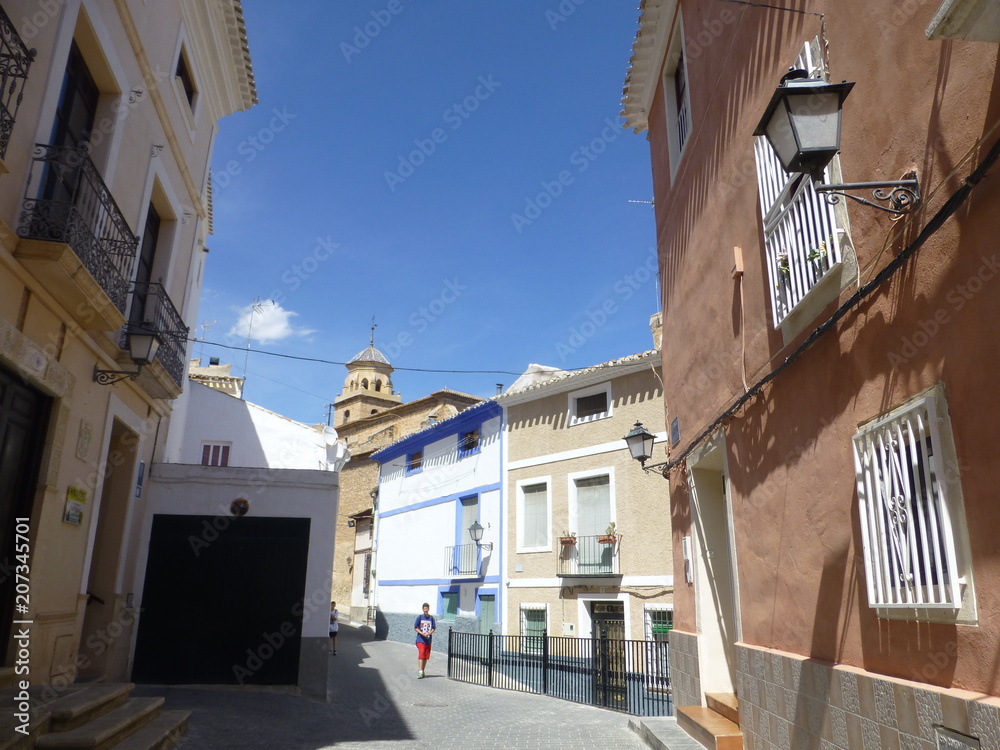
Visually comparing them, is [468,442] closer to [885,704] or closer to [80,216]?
[80,216]

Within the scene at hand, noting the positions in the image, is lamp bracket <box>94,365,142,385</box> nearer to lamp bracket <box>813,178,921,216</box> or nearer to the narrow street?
the narrow street

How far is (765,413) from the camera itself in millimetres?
5262

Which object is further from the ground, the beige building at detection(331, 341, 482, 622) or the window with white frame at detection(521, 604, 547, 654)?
the beige building at detection(331, 341, 482, 622)

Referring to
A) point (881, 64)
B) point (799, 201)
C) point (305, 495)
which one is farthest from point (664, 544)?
point (881, 64)

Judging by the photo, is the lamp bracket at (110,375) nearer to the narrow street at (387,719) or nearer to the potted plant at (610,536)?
the narrow street at (387,719)

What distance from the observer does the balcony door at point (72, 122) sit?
6105 mm

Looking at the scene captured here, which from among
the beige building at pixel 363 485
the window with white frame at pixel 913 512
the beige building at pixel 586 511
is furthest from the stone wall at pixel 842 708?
the beige building at pixel 363 485

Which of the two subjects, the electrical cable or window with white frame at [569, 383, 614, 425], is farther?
window with white frame at [569, 383, 614, 425]

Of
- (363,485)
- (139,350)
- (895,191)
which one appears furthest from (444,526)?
(895,191)

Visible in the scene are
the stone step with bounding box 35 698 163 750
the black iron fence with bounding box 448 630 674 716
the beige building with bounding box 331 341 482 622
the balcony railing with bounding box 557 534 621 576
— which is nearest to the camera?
the stone step with bounding box 35 698 163 750

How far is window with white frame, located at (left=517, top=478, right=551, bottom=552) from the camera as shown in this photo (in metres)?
18.1

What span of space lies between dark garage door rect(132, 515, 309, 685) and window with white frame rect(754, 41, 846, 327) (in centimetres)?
727

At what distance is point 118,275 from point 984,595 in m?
7.13

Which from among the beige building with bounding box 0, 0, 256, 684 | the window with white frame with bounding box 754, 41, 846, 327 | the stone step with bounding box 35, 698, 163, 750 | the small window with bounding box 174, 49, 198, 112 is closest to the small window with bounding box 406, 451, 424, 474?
the beige building with bounding box 0, 0, 256, 684
